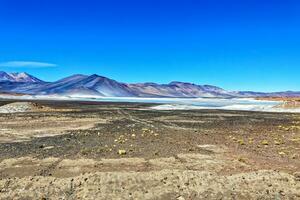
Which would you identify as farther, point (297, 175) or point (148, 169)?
point (148, 169)

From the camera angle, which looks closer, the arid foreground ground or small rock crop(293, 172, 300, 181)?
the arid foreground ground

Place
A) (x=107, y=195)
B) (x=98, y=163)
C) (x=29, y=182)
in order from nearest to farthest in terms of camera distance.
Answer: (x=107, y=195) < (x=29, y=182) < (x=98, y=163)

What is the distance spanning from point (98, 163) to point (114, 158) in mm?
1031

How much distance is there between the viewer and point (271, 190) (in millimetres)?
10586

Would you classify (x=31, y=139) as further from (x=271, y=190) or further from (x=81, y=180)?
(x=271, y=190)

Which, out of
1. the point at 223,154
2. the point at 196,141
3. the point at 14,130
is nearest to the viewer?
the point at 223,154

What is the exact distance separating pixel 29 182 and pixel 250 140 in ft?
41.2

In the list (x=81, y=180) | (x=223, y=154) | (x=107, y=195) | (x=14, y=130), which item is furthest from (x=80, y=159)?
(x=14, y=130)

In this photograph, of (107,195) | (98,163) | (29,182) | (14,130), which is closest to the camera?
(107,195)

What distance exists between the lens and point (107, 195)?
10.2 metres

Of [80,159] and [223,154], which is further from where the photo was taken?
[223,154]

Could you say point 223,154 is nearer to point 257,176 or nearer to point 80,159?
point 257,176

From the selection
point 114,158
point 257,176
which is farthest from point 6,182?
point 257,176

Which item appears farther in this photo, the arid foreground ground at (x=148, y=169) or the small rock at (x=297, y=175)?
the small rock at (x=297, y=175)
